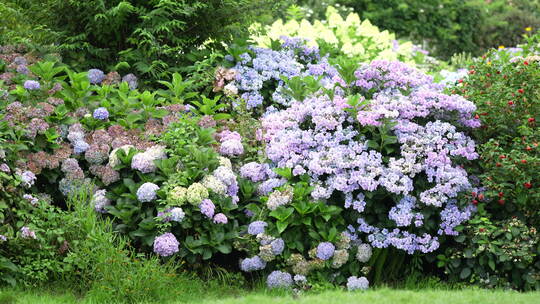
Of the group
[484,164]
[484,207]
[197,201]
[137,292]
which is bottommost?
[137,292]

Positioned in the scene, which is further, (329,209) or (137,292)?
(329,209)

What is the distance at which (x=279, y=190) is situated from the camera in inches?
224

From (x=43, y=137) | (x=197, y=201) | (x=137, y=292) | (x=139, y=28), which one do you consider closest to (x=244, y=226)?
Answer: (x=197, y=201)

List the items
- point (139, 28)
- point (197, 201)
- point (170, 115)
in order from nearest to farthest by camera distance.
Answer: point (197, 201) → point (170, 115) → point (139, 28)

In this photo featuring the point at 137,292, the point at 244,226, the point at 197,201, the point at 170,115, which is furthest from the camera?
the point at 170,115

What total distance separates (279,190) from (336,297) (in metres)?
1.16

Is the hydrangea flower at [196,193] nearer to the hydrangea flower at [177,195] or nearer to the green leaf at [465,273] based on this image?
the hydrangea flower at [177,195]

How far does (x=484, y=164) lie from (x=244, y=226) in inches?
85.2

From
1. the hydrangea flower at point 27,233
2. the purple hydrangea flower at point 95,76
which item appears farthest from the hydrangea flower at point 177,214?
the purple hydrangea flower at point 95,76

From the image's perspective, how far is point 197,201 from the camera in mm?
5453

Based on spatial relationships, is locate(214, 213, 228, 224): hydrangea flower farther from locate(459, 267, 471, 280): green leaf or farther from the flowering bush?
locate(459, 267, 471, 280): green leaf

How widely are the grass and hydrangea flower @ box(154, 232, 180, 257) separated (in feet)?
1.09

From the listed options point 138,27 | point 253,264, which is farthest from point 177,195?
point 138,27

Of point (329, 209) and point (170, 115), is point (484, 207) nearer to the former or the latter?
point (329, 209)
